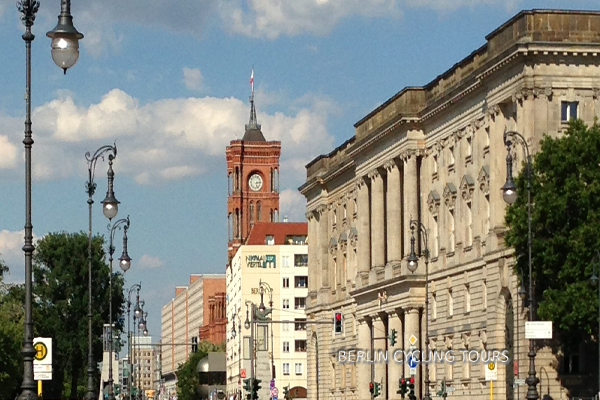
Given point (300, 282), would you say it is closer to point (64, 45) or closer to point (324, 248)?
point (324, 248)

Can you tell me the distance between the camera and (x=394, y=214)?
110250mm

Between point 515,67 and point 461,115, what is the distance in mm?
13316

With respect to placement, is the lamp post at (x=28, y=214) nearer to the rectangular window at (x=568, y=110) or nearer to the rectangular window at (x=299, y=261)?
the rectangular window at (x=568, y=110)

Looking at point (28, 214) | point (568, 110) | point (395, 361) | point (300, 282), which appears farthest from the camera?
point (300, 282)

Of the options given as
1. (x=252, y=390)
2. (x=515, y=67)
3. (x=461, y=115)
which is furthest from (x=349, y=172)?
(x=515, y=67)

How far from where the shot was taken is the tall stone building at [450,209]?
258 ft

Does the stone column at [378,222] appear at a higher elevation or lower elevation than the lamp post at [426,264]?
higher

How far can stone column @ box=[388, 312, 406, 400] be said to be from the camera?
356 feet

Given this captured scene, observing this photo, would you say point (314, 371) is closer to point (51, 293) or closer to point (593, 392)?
point (51, 293)

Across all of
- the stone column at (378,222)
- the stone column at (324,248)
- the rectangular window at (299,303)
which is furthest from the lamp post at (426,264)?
the rectangular window at (299,303)

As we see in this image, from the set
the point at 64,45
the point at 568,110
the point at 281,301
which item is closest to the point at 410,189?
the point at 568,110

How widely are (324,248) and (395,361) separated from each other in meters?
31.7

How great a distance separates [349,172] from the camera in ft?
427

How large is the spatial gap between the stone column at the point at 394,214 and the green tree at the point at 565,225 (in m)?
39.1
